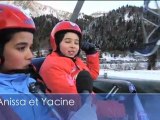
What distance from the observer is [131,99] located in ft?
4.37

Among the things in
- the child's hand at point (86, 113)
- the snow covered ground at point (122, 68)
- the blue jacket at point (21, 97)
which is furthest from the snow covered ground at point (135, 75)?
the blue jacket at point (21, 97)

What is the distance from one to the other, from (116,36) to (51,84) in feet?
3.93

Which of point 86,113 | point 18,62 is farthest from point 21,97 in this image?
point 86,113

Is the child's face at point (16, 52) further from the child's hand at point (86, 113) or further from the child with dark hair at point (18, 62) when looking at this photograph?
the child's hand at point (86, 113)

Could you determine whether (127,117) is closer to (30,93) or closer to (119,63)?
(30,93)

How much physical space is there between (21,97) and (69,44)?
0.72 metres

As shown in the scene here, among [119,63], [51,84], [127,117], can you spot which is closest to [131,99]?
[127,117]

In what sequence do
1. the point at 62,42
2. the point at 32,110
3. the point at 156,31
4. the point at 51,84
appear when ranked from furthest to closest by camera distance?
the point at 156,31 < the point at 62,42 < the point at 51,84 < the point at 32,110

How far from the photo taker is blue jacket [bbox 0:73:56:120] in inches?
37.7

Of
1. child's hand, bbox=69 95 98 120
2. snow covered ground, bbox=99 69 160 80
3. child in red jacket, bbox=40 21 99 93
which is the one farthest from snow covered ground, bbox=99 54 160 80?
child's hand, bbox=69 95 98 120

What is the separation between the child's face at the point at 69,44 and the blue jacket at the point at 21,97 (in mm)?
634

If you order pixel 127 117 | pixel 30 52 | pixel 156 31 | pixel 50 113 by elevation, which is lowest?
pixel 156 31

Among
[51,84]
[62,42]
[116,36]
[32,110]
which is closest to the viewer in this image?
[32,110]

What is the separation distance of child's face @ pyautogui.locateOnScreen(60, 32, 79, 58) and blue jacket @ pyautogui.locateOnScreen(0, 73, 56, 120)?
0.63 m
